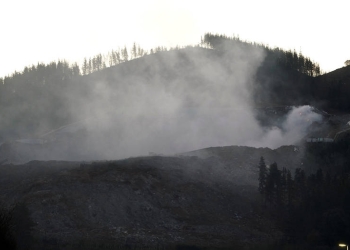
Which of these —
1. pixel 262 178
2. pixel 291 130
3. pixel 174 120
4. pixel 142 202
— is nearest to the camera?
pixel 142 202

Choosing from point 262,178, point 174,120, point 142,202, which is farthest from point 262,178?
point 174,120

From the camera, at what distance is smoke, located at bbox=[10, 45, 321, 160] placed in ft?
486

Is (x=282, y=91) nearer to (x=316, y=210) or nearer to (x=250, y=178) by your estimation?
(x=250, y=178)

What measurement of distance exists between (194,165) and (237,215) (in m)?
18.7

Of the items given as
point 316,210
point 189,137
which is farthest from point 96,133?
point 316,210

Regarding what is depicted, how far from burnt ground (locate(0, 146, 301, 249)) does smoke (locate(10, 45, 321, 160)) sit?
34.6m

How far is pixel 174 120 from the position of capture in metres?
163

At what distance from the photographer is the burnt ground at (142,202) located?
8250cm

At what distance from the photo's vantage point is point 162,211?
3607 inches

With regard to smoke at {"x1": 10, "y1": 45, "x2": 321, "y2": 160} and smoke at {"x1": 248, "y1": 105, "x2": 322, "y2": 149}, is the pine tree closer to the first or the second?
smoke at {"x1": 248, "y1": 105, "x2": 322, "y2": 149}

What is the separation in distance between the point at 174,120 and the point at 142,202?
71.5m

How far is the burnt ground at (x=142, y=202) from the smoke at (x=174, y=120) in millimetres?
34621

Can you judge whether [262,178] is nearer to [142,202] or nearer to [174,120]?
[142,202]

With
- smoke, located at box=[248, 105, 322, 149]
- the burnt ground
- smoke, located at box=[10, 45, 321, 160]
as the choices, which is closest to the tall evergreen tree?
the burnt ground
